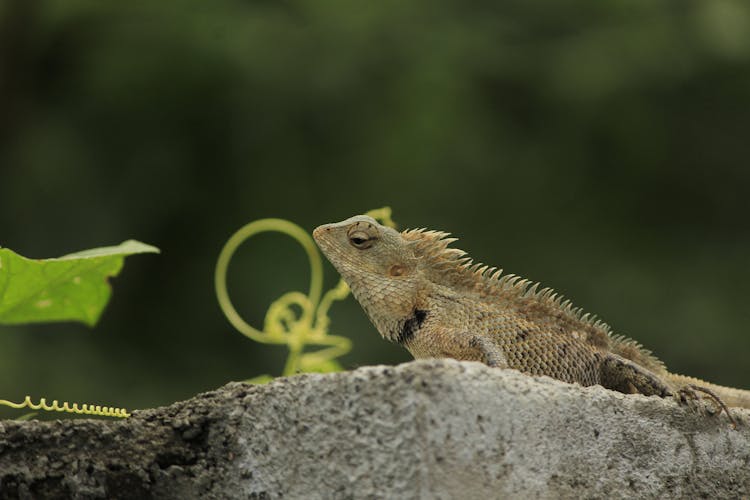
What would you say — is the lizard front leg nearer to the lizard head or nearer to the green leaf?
the lizard head

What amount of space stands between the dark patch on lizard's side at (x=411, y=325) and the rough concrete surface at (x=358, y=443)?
39 centimetres

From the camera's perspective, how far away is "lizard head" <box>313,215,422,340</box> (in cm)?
187

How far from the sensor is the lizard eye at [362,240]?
192 cm

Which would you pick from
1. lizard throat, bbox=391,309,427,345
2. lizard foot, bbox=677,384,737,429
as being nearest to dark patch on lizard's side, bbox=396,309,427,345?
lizard throat, bbox=391,309,427,345

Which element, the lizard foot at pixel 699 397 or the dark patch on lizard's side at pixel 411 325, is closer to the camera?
the lizard foot at pixel 699 397

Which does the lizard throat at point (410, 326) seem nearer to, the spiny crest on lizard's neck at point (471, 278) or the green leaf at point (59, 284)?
the spiny crest on lizard's neck at point (471, 278)

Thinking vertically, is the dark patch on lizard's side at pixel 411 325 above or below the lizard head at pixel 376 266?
below

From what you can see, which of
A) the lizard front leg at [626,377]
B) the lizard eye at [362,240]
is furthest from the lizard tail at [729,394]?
the lizard eye at [362,240]

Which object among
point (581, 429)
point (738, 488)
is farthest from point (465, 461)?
point (738, 488)

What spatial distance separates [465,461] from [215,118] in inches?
143

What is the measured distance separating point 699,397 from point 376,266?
2.12 ft

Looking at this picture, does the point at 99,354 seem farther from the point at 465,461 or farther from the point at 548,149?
the point at 465,461

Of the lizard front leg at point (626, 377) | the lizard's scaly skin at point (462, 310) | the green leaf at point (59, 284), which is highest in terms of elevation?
the lizard's scaly skin at point (462, 310)

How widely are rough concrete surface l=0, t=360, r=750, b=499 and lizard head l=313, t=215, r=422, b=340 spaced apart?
0.44 metres
